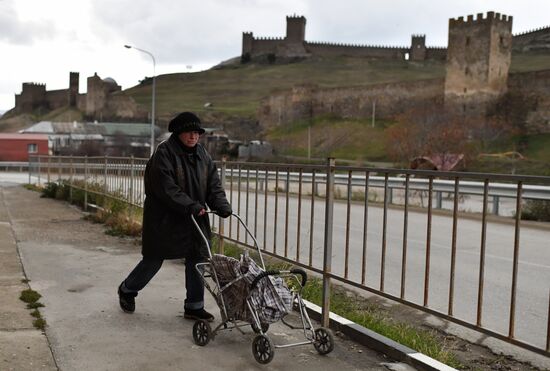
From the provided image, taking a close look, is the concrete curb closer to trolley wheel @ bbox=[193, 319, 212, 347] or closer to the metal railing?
the metal railing

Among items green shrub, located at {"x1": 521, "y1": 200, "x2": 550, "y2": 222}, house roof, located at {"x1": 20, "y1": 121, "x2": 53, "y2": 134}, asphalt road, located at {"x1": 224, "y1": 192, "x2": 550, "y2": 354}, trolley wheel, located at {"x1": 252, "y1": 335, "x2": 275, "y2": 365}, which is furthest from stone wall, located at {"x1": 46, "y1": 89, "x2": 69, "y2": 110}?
trolley wheel, located at {"x1": 252, "y1": 335, "x2": 275, "y2": 365}

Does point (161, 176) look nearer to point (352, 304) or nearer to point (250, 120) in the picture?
point (352, 304)

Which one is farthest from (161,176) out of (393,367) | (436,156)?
(436,156)

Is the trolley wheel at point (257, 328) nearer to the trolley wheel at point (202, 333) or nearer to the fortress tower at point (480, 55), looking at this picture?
the trolley wheel at point (202, 333)

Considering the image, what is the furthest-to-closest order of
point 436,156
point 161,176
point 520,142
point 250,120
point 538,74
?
1. point 250,120
2. point 538,74
3. point 520,142
4. point 436,156
5. point 161,176

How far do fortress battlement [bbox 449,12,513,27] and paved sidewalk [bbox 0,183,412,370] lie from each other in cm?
5294

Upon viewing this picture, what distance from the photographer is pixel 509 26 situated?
57.7m

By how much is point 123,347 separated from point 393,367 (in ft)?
6.41

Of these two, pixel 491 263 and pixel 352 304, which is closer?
pixel 352 304

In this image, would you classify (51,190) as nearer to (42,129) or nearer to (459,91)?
(459,91)

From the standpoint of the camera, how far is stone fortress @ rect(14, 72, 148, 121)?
103562 mm

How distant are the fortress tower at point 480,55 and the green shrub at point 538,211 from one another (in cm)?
4349

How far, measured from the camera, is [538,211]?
605 inches

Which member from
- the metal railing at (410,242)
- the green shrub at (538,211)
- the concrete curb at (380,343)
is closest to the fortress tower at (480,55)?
the metal railing at (410,242)
